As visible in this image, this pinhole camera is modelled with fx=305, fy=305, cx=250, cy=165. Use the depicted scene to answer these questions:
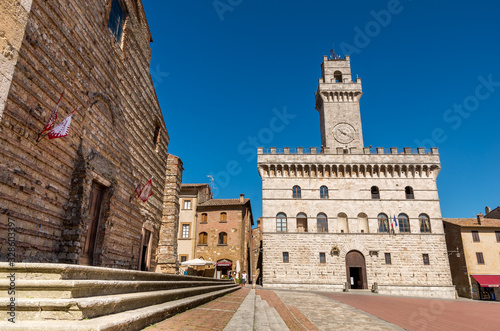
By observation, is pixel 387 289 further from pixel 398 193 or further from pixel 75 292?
pixel 75 292

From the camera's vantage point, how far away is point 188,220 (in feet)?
109

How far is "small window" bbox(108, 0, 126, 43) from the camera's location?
1012 cm

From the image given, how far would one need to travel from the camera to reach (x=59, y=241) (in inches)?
278

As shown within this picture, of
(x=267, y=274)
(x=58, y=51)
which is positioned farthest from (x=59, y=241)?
(x=267, y=274)

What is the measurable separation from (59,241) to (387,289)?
26896 mm

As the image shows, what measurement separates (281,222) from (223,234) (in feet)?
23.0

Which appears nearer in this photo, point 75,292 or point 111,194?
point 75,292

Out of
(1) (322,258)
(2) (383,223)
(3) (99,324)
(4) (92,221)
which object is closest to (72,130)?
(4) (92,221)

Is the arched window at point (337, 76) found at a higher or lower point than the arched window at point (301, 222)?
higher

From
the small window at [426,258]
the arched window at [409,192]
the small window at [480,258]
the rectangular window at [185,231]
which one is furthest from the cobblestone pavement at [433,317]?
the rectangular window at [185,231]

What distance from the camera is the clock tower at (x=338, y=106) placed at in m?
33.7

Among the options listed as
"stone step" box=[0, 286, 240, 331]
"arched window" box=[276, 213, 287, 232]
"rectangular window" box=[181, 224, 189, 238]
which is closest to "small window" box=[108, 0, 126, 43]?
"stone step" box=[0, 286, 240, 331]

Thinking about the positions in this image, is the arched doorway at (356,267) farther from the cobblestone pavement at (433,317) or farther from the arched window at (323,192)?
the cobblestone pavement at (433,317)

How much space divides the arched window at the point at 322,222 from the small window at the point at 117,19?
2372cm
